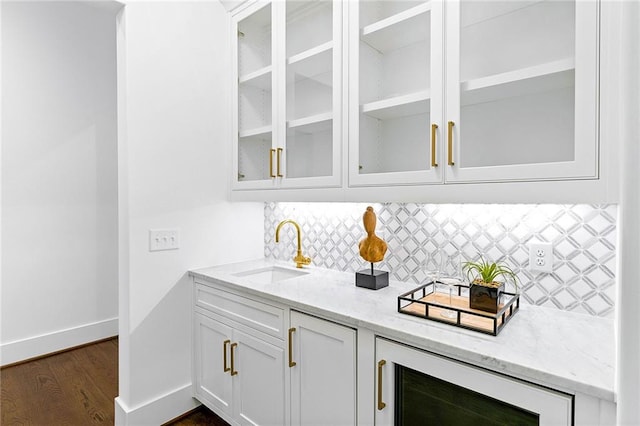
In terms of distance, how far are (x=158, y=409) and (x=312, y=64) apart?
80.5 inches

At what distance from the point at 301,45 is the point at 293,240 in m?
1.18

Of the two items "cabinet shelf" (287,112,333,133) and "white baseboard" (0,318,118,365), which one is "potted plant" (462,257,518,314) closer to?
"cabinet shelf" (287,112,333,133)

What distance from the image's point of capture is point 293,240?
233cm

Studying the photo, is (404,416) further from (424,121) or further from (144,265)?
(144,265)

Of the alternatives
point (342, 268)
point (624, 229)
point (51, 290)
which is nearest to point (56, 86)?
point (51, 290)

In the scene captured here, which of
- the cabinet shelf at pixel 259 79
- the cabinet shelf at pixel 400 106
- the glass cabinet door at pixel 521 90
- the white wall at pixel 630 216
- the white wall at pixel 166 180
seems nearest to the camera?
the white wall at pixel 630 216

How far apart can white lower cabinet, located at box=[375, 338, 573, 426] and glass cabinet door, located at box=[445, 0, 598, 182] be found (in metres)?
0.63

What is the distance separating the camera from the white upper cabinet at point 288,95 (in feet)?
5.47

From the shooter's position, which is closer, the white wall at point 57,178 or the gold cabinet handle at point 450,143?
the gold cabinet handle at point 450,143

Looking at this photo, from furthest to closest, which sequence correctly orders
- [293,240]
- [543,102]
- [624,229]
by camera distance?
[293,240]
[543,102]
[624,229]

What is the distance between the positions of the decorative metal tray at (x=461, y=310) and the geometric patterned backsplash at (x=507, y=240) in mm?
175

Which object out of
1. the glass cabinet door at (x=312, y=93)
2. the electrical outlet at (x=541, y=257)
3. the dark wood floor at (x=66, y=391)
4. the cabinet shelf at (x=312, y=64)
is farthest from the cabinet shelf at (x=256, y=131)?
the dark wood floor at (x=66, y=391)

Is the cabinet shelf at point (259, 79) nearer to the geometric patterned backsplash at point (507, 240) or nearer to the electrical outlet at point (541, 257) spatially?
the geometric patterned backsplash at point (507, 240)

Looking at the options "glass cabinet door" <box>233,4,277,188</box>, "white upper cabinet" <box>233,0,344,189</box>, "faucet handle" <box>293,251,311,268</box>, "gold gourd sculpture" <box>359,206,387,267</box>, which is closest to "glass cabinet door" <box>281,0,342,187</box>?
"white upper cabinet" <box>233,0,344,189</box>
